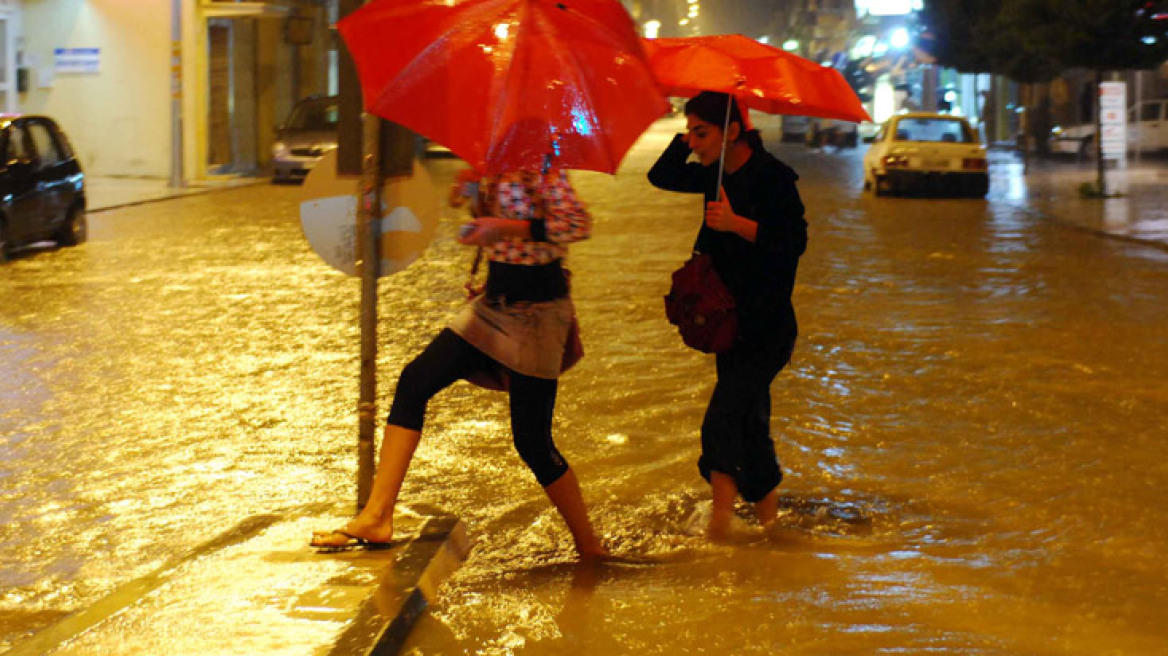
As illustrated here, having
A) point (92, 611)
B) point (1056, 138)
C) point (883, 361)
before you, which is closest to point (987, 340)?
point (883, 361)

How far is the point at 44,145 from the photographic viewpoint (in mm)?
16656

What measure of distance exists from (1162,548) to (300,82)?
35352 mm

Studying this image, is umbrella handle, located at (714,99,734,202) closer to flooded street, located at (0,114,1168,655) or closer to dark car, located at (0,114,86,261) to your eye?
flooded street, located at (0,114,1168,655)

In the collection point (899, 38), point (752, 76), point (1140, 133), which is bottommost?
point (752, 76)

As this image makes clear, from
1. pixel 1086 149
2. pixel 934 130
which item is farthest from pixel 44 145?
pixel 1086 149

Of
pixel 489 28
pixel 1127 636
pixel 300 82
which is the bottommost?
pixel 1127 636

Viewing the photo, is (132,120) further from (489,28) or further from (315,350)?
(489,28)

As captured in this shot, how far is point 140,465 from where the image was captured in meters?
6.93

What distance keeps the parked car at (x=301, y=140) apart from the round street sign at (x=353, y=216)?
71.4 feet

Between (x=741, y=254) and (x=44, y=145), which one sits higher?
(x=44, y=145)

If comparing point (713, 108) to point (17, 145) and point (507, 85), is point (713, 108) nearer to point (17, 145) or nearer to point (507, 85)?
point (507, 85)

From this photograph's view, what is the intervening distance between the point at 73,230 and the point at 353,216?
41.1ft

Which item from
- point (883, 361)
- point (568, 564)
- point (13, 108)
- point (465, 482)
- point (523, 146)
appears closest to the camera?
point (523, 146)

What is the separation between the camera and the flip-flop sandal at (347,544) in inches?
205
